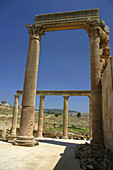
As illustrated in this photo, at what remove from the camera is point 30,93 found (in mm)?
10742

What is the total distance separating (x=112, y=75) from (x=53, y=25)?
28.5ft

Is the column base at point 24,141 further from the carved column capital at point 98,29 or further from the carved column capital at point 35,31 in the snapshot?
the carved column capital at point 98,29

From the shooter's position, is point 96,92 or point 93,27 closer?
point 96,92

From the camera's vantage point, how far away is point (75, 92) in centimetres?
2330

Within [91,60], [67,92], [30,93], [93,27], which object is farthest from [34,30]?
[67,92]

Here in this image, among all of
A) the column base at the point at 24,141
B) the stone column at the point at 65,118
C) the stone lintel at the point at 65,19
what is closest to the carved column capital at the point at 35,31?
the stone lintel at the point at 65,19

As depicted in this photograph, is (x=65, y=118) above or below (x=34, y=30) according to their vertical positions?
below

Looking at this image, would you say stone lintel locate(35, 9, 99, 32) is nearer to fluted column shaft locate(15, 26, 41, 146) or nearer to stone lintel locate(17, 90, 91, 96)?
fluted column shaft locate(15, 26, 41, 146)

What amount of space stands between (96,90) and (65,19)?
6917 mm

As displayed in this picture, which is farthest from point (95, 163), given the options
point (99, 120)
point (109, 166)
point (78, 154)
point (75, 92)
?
point (75, 92)

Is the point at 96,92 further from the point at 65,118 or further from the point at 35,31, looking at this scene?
the point at 65,118

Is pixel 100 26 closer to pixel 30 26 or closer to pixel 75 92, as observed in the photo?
pixel 30 26

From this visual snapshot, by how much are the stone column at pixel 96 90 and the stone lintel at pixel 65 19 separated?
1.53 metres

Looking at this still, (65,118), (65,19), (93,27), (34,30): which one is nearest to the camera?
(93,27)
